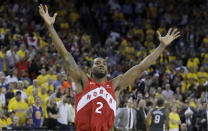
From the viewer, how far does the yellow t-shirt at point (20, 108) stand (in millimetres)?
12125

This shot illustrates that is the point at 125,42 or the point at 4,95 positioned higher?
the point at 125,42

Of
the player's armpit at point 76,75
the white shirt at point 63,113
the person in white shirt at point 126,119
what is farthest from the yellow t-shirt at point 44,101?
the player's armpit at point 76,75

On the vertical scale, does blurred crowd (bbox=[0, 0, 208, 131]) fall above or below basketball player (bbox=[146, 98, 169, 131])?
above

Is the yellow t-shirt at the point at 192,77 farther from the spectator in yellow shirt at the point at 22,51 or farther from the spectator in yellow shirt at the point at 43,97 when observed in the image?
the spectator in yellow shirt at the point at 43,97

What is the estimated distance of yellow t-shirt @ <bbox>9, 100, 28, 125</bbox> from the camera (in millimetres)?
12125

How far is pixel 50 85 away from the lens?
13.7 metres

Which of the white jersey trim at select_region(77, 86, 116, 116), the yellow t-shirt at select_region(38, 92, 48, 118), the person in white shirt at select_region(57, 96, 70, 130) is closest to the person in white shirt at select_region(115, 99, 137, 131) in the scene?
the person in white shirt at select_region(57, 96, 70, 130)

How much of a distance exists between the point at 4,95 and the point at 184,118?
5536mm

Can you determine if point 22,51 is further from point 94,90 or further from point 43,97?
point 94,90

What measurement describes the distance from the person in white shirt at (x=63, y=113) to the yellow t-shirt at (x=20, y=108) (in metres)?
0.94

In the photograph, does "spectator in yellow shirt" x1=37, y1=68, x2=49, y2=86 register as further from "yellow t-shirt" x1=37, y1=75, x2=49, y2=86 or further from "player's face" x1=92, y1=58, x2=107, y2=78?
"player's face" x1=92, y1=58, x2=107, y2=78

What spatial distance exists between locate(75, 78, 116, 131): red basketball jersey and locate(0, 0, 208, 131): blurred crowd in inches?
160

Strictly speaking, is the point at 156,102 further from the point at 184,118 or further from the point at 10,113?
the point at 10,113

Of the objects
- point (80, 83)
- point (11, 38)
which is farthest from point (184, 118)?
point (80, 83)
